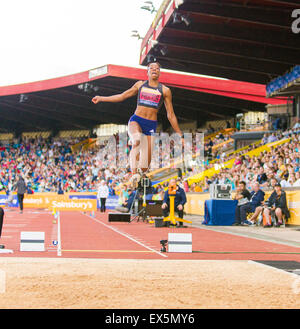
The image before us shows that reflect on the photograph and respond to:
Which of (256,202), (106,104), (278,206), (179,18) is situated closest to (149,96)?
(278,206)

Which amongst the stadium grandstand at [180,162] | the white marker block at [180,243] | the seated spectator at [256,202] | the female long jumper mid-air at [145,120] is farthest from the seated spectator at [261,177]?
the female long jumper mid-air at [145,120]

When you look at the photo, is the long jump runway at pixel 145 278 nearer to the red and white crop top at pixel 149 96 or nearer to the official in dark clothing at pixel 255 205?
the red and white crop top at pixel 149 96

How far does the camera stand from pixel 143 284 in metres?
7.20

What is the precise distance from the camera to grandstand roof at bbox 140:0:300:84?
2441 centimetres

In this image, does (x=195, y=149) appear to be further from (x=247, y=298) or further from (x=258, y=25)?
(x=247, y=298)

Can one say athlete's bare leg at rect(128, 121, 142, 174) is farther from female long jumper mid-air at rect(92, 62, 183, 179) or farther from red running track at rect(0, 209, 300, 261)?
red running track at rect(0, 209, 300, 261)

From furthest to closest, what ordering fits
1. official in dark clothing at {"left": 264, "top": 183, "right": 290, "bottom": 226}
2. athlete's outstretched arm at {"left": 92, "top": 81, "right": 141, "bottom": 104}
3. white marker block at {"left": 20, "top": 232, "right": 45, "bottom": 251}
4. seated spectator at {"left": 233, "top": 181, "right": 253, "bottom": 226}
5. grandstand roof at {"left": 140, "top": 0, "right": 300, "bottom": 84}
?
grandstand roof at {"left": 140, "top": 0, "right": 300, "bottom": 84} < seated spectator at {"left": 233, "top": 181, "right": 253, "bottom": 226} < official in dark clothing at {"left": 264, "top": 183, "right": 290, "bottom": 226} < white marker block at {"left": 20, "top": 232, "right": 45, "bottom": 251} < athlete's outstretched arm at {"left": 92, "top": 81, "right": 141, "bottom": 104}

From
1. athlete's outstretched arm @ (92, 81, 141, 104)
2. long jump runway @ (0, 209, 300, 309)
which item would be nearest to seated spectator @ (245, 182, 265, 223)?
long jump runway @ (0, 209, 300, 309)

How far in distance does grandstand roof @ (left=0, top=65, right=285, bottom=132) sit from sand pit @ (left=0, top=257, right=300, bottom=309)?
77.8 ft

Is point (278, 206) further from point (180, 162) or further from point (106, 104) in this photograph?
point (106, 104)

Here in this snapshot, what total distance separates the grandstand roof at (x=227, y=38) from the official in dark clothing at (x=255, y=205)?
668cm

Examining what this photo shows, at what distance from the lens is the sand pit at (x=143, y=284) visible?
5965 mm

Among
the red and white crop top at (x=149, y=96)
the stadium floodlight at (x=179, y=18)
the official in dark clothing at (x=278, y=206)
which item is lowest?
the official in dark clothing at (x=278, y=206)

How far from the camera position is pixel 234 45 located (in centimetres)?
2969
